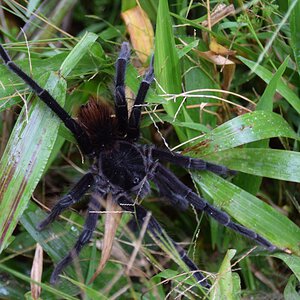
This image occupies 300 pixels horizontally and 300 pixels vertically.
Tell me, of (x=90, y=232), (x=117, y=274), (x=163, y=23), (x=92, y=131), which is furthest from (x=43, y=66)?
(x=117, y=274)

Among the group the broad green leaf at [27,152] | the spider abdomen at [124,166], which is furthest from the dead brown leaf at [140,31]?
the spider abdomen at [124,166]

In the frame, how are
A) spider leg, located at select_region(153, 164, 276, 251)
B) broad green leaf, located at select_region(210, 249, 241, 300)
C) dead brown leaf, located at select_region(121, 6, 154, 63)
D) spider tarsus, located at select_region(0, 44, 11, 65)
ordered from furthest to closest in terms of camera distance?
dead brown leaf, located at select_region(121, 6, 154, 63), spider leg, located at select_region(153, 164, 276, 251), spider tarsus, located at select_region(0, 44, 11, 65), broad green leaf, located at select_region(210, 249, 241, 300)

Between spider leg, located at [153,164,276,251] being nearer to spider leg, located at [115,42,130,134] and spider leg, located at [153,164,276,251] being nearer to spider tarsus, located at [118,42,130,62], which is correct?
spider leg, located at [115,42,130,134]

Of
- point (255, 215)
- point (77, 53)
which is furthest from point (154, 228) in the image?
point (77, 53)

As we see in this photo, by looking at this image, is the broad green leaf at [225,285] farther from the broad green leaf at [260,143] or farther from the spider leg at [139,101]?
the spider leg at [139,101]

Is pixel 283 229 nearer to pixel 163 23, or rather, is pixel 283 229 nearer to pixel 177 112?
pixel 177 112

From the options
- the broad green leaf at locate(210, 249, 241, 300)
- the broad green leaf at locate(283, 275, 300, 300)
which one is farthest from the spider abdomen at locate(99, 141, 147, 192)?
the broad green leaf at locate(283, 275, 300, 300)
